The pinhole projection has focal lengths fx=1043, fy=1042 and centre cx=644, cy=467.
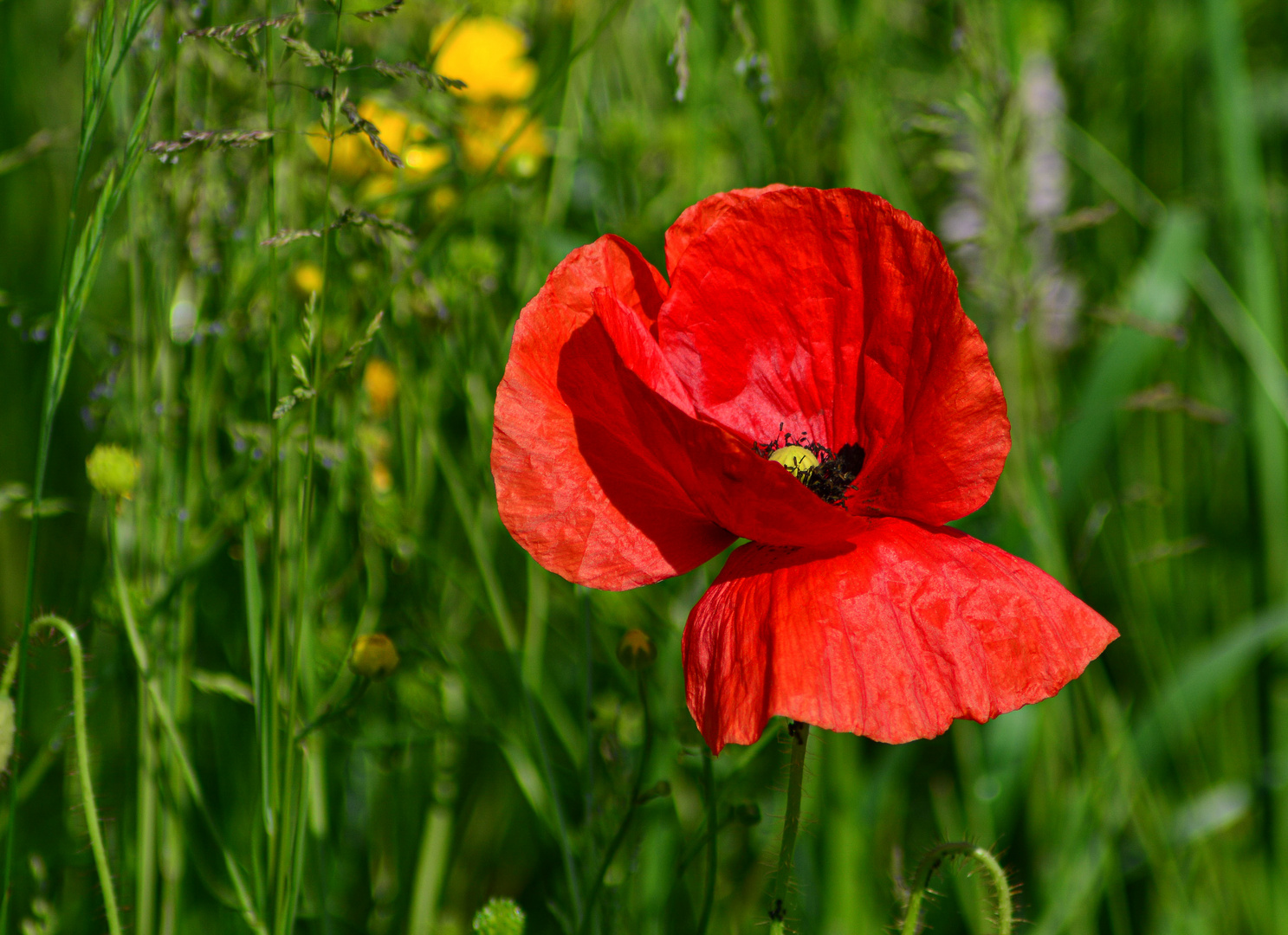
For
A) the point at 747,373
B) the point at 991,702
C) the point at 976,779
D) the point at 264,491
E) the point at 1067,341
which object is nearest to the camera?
the point at 991,702

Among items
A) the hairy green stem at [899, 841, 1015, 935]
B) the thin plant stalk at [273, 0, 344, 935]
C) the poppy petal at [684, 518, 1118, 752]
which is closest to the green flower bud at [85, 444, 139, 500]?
the thin plant stalk at [273, 0, 344, 935]

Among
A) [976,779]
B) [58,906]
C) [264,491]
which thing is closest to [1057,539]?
[976,779]

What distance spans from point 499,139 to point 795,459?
66cm

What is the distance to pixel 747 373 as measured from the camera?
2.23 ft

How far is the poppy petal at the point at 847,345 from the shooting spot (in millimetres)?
572

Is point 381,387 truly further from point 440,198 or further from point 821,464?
point 821,464

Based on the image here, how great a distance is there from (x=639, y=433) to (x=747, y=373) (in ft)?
0.40

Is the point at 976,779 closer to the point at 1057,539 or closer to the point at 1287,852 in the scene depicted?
the point at 1057,539

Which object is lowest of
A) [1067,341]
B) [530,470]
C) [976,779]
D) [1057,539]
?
[976,779]

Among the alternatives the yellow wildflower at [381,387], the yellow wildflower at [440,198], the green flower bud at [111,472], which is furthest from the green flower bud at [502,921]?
the yellow wildflower at [440,198]

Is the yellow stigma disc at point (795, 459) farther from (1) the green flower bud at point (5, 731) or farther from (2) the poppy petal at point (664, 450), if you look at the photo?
(1) the green flower bud at point (5, 731)

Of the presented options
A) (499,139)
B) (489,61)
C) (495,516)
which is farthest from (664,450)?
(489,61)

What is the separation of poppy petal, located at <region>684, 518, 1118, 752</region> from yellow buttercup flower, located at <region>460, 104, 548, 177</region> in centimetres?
55

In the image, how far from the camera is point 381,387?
1.10 m
